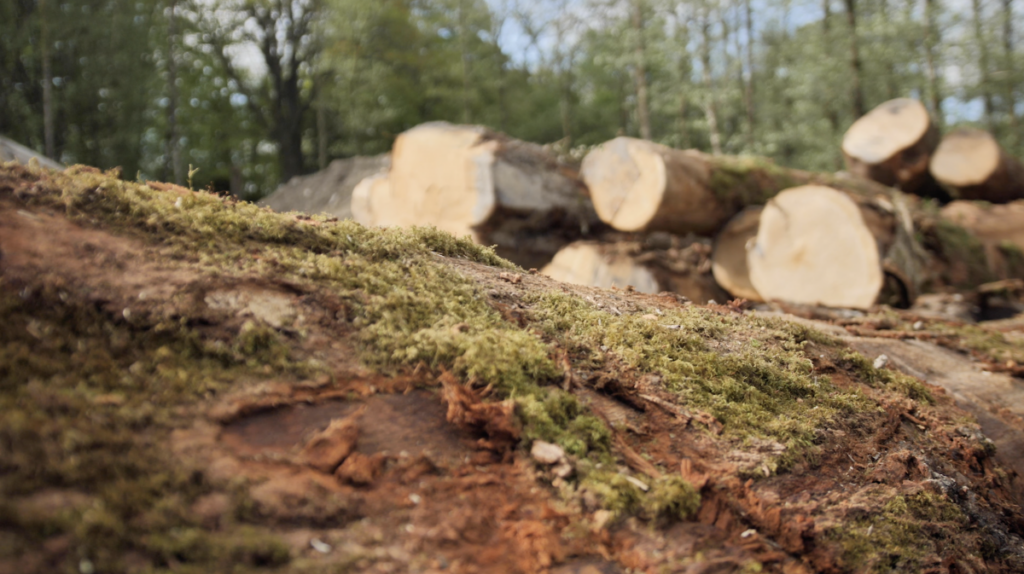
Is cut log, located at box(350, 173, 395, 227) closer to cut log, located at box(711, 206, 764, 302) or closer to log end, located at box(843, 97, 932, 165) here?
cut log, located at box(711, 206, 764, 302)

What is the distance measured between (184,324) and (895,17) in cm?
1602

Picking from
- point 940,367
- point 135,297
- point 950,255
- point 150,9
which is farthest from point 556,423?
point 150,9

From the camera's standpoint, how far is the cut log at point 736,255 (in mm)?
6277

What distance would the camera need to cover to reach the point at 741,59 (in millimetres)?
17719

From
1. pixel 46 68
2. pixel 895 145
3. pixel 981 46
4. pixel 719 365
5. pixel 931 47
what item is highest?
pixel 46 68

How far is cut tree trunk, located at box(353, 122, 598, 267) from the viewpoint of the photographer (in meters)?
5.63

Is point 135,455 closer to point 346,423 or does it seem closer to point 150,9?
point 346,423

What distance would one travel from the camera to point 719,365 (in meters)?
2.39

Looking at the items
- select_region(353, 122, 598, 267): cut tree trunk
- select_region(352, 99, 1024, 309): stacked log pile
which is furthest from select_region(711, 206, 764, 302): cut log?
select_region(353, 122, 598, 267): cut tree trunk

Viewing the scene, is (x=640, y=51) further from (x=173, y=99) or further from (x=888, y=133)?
(x=173, y=99)

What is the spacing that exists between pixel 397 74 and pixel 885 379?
1852 cm

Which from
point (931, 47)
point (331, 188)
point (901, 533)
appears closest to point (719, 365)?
point (901, 533)

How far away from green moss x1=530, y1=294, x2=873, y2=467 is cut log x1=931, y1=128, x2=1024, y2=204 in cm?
840

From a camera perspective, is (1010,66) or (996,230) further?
(1010,66)
